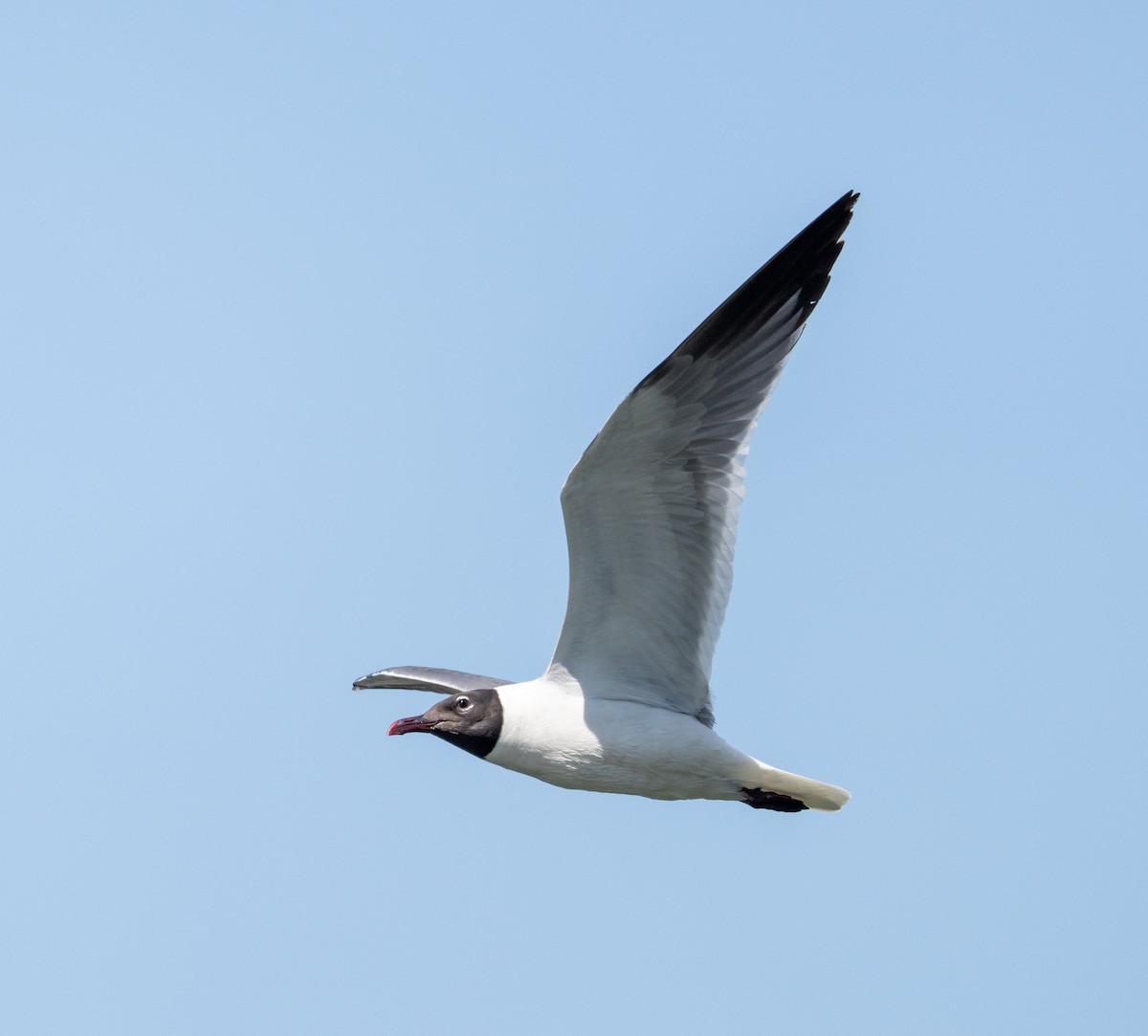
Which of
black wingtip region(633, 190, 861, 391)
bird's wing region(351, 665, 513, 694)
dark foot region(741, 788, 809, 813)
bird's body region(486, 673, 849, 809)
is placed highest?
black wingtip region(633, 190, 861, 391)

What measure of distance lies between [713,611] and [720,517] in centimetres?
64

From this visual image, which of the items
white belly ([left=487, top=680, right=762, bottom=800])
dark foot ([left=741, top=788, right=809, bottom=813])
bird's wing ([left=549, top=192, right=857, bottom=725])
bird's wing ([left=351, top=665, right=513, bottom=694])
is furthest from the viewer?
bird's wing ([left=351, top=665, right=513, bottom=694])

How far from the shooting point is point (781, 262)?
32.7 feet

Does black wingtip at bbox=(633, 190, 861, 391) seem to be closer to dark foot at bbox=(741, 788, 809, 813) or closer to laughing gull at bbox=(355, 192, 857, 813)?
laughing gull at bbox=(355, 192, 857, 813)

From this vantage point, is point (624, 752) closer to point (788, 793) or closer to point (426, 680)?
point (788, 793)

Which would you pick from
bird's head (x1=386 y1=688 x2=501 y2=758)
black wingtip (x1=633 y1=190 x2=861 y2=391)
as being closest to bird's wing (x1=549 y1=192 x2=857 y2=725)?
black wingtip (x1=633 y1=190 x2=861 y2=391)

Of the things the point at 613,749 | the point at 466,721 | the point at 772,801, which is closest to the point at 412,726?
the point at 466,721

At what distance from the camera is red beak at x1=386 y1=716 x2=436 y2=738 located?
35.3ft

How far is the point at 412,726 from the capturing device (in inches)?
426

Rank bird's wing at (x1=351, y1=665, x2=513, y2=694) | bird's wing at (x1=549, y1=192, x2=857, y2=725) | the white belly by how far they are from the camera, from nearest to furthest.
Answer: bird's wing at (x1=549, y1=192, x2=857, y2=725) → the white belly → bird's wing at (x1=351, y1=665, x2=513, y2=694)

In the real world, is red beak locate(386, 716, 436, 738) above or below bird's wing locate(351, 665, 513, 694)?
below

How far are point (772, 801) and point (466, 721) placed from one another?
1.87 metres

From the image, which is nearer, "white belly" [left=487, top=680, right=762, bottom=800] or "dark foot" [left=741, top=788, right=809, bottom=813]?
"white belly" [left=487, top=680, right=762, bottom=800]

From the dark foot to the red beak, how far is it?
1.93m
